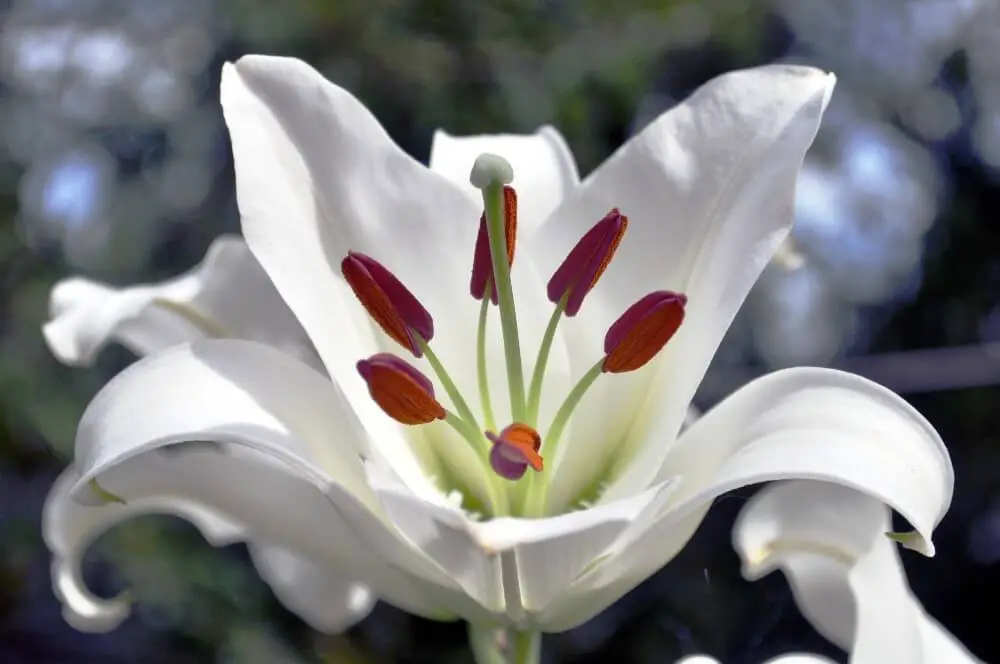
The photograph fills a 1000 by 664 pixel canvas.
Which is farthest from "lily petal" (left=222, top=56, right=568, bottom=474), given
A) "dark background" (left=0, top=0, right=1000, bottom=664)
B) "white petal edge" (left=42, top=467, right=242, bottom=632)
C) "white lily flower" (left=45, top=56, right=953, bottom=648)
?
"dark background" (left=0, top=0, right=1000, bottom=664)

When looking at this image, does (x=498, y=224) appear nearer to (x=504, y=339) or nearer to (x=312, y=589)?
(x=504, y=339)

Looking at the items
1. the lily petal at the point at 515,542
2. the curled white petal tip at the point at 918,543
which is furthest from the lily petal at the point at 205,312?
the curled white petal tip at the point at 918,543

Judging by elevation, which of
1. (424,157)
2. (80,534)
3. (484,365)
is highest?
(484,365)

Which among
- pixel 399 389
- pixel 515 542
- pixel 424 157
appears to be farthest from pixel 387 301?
pixel 424 157

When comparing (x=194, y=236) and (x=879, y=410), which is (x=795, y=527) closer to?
(x=879, y=410)

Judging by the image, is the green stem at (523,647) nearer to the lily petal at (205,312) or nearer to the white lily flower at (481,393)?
the white lily flower at (481,393)

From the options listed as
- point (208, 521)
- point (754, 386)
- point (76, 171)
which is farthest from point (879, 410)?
point (76, 171)

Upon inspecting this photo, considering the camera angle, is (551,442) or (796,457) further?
(551,442)
